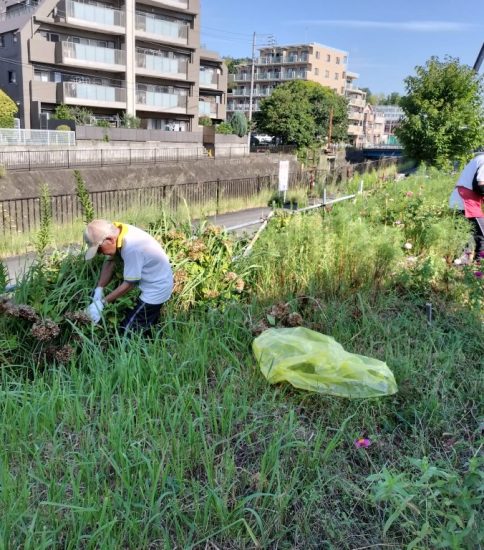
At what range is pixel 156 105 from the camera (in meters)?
38.4

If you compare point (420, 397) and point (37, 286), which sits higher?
point (37, 286)

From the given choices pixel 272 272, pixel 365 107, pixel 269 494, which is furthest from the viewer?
pixel 365 107

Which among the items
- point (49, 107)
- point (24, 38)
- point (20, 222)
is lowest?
point (20, 222)

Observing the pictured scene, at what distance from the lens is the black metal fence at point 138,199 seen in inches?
369

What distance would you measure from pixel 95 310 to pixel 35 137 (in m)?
25.6

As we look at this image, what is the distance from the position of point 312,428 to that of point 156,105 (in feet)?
127

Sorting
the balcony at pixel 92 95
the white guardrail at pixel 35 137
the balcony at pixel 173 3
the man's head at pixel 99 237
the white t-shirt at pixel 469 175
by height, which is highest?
the balcony at pixel 173 3

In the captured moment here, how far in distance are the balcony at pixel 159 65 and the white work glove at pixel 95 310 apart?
36537 millimetres

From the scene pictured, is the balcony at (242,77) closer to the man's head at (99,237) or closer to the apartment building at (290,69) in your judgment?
the apartment building at (290,69)

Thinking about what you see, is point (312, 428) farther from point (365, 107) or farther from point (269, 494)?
point (365, 107)

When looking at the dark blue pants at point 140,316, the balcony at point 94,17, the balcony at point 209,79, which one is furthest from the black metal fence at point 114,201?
the balcony at point 209,79

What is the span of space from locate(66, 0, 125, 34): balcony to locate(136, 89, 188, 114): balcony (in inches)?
173

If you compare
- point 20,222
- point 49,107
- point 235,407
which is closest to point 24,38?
point 49,107

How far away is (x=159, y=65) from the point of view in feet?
126
